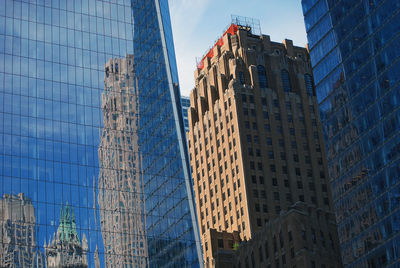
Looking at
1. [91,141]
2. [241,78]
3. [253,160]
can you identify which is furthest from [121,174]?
[241,78]

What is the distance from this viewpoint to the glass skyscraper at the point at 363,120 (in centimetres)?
9669

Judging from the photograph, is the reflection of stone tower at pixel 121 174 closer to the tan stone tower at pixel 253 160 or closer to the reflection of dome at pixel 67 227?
the reflection of dome at pixel 67 227

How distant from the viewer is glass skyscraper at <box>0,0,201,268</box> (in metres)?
102

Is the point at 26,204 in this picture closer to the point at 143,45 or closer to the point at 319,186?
the point at 143,45

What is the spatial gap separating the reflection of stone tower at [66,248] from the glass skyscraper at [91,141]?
0.13m

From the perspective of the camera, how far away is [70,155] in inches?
4304

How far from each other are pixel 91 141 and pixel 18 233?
60.9ft

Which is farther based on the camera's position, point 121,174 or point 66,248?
point 121,174

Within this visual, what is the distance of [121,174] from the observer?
4397 inches

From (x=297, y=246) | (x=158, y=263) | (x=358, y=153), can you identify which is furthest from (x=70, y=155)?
(x=297, y=246)

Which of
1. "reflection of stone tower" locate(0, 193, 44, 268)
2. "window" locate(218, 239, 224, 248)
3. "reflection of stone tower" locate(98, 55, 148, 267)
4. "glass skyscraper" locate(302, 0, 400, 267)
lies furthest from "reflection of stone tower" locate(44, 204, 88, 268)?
"window" locate(218, 239, 224, 248)

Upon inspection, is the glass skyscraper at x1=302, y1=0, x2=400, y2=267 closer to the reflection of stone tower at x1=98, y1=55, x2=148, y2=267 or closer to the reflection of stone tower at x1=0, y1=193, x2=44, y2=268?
the reflection of stone tower at x1=98, y1=55, x2=148, y2=267

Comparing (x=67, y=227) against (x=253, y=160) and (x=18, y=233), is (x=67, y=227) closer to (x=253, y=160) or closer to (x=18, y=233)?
(x=18, y=233)

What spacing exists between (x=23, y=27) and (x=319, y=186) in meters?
92.5
